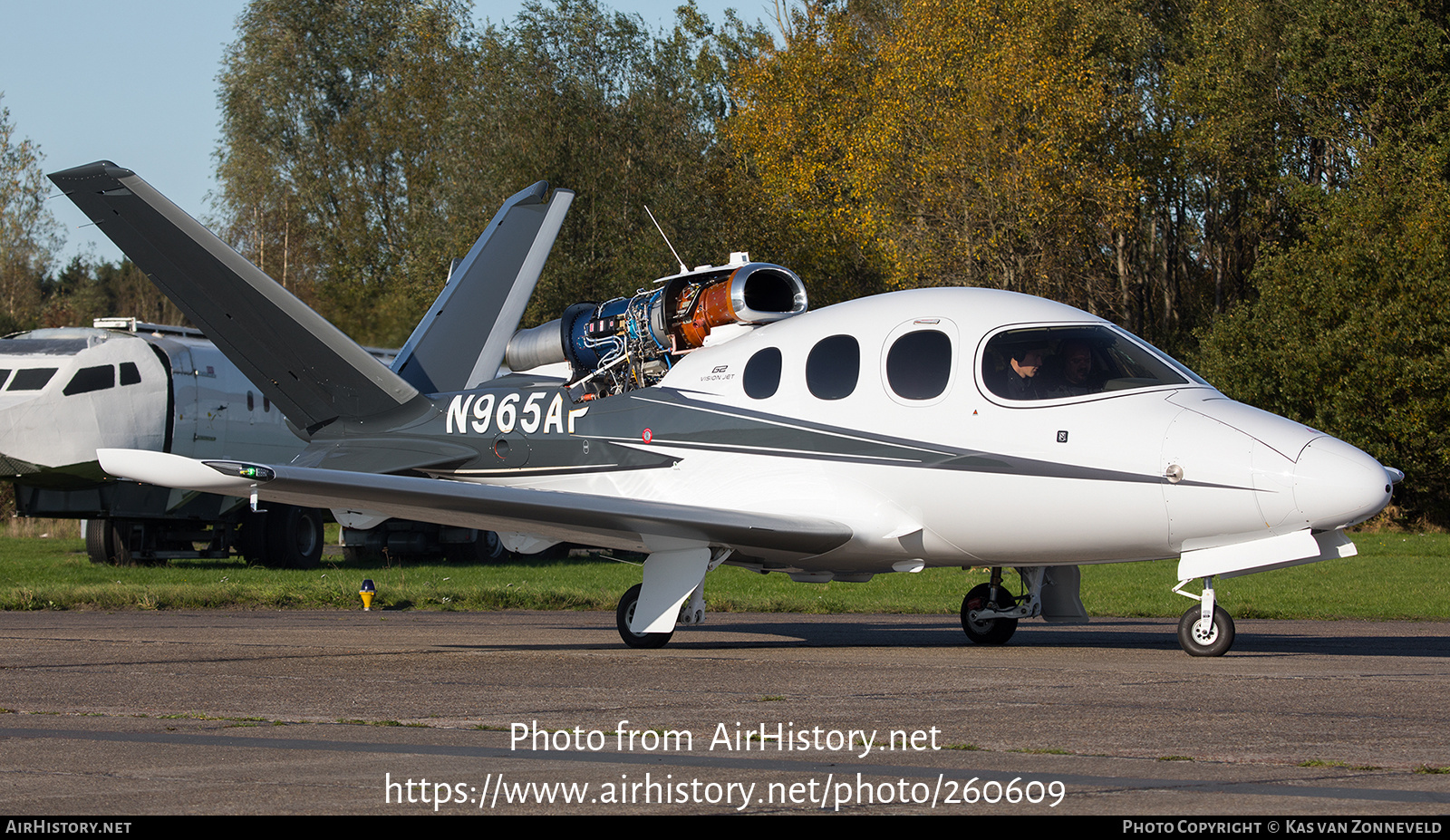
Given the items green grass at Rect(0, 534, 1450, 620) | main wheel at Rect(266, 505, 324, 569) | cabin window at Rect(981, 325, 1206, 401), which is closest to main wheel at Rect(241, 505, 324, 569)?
main wheel at Rect(266, 505, 324, 569)

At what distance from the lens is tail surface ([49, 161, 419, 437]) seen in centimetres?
1399

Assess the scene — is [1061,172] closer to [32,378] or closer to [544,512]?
[32,378]

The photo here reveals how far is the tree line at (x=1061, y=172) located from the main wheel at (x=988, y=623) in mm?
30160

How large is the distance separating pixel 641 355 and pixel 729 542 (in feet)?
9.23

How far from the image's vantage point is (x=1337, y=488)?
10422mm

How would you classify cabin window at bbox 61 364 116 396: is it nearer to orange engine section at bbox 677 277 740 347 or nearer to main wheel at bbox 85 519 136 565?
main wheel at bbox 85 519 136 565

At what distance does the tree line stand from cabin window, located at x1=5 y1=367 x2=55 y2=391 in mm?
13869

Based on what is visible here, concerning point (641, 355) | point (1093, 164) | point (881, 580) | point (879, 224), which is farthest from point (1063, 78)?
point (641, 355)

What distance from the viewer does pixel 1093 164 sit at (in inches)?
1938

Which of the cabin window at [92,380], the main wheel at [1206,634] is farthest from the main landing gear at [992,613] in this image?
the cabin window at [92,380]

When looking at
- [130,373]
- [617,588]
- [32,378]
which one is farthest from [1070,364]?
[32,378]

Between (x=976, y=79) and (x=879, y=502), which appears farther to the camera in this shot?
(x=976, y=79)
